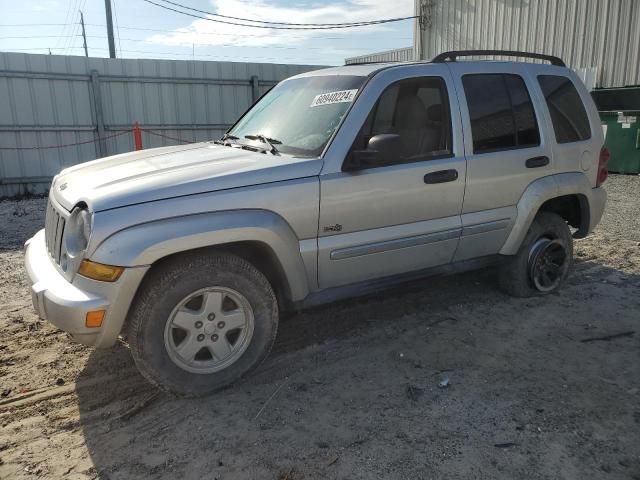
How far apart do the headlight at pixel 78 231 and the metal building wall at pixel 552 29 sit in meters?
14.0

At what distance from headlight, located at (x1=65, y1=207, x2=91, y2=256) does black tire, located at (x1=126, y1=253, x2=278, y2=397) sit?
391 mm

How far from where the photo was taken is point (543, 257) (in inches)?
184

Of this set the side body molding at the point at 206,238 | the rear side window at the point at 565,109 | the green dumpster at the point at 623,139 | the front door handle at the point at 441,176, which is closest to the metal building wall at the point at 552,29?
the green dumpster at the point at 623,139

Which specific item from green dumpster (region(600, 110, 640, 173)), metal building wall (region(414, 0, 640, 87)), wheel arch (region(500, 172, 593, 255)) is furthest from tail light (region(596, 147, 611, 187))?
metal building wall (region(414, 0, 640, 87))

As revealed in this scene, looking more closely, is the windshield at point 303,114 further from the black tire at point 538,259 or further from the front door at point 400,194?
the black tire at point 538,259

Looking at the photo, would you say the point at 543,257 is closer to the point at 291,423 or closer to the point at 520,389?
the point at 520,389

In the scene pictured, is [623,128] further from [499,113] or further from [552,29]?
[499,113]

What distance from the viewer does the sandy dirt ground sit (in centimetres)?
262

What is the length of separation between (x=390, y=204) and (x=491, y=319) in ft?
4.83

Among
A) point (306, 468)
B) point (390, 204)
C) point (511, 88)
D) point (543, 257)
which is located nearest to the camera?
point (306, 468)

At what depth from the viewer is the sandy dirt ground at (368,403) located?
2.62m

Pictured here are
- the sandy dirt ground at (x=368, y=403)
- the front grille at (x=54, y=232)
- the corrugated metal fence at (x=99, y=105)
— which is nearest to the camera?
the sandy dirt ground at (x=368, y=403)

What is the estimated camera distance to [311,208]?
3.29 metres

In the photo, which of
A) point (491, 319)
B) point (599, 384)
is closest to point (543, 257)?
point (491, 319)
